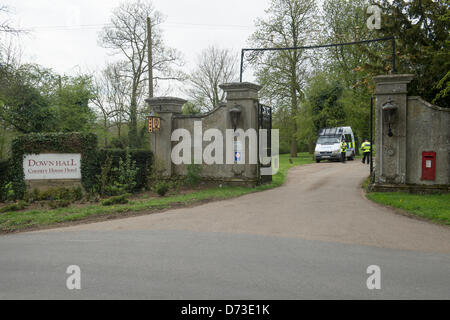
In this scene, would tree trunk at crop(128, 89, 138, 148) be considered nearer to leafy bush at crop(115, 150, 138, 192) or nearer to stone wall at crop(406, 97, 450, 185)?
leafy bush at crop(115, 150, 138, 192)

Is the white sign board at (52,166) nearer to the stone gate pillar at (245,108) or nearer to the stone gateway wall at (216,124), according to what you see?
the stone gateway wall at (216,124)

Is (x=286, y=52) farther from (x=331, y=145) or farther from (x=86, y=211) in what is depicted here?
(x=86, y=211)

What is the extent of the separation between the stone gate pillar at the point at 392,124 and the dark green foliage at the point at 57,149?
9283 millimetres

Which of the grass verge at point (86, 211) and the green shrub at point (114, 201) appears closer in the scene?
the grass verge at point (86, 211)

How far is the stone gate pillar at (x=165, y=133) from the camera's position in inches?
576

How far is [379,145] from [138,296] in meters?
9.92

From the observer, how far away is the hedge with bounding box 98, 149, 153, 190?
1337 cm

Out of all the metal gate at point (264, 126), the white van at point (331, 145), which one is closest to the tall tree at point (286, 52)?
the white van at point (331, 145)

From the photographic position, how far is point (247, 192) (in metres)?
12.9

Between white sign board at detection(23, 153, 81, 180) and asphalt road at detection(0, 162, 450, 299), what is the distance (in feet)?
15.7

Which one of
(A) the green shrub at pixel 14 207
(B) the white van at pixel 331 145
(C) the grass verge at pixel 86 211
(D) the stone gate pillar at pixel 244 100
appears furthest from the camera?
(B) the white van at pixel 331 145

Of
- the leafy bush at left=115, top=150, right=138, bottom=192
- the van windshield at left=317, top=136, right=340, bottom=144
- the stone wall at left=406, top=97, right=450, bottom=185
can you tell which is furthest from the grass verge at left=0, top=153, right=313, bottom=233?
the van windshield at left=317, top=136, right=340, bottom=144
